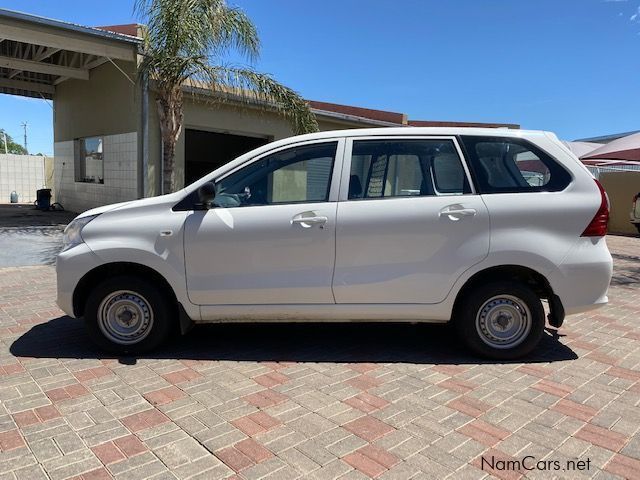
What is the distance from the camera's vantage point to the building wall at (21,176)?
25656 millimetres

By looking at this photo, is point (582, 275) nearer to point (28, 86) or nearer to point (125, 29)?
point (125, 29)

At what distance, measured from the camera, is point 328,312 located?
13.5 ft

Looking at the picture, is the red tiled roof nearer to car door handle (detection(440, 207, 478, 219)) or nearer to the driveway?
the driveway

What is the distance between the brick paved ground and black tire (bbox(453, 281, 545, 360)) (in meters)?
0.17

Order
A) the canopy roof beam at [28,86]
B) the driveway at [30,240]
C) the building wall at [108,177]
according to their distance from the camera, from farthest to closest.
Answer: the canopy roof beam at [28,86] < the building wall at [108,177] < the driveway at [30,240]

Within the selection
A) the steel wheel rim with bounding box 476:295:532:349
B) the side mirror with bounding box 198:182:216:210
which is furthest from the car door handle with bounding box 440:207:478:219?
the side mirror with bounding box 198:182:216:210

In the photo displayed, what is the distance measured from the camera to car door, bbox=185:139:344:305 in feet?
13.3

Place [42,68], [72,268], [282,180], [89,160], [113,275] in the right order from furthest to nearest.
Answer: [89,160] < [42,68] < [282,180] < [113,275] < [72,268]

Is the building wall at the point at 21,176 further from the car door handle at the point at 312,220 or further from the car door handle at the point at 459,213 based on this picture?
the car door handle at the point at 459,213

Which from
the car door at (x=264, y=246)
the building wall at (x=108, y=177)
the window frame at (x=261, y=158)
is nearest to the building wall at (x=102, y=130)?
the building wall at (x=108, y=177)

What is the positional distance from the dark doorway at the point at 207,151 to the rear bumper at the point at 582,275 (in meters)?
14.6

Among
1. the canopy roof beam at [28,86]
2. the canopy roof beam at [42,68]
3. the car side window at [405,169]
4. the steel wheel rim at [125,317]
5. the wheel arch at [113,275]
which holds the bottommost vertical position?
the steel wheel rim at [125,317]

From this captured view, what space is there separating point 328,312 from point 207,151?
53.6 ft

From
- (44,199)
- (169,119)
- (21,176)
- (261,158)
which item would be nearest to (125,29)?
(169,119)
